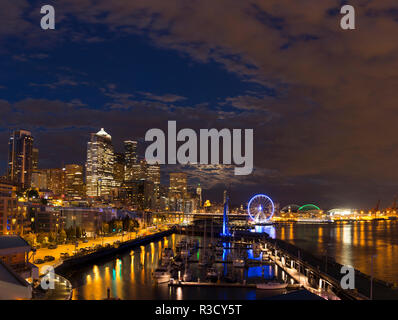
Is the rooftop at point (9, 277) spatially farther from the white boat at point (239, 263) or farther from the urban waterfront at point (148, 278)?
the white boat at point (239, 263)

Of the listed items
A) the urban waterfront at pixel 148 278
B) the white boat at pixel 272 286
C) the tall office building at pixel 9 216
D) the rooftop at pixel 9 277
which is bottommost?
the urban waterfront at pixel 148 278

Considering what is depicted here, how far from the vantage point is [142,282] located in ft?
69.5

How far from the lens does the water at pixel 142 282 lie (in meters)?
17.9

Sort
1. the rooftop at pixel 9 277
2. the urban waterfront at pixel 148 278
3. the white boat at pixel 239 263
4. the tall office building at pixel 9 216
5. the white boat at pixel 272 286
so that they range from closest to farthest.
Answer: the rooftop at pixel 9 277
the urban waterfront at pixel 148 278
the white boat at pixel 272 286
the white boat at pixel 239 263
the tall office building at pixel 9 216

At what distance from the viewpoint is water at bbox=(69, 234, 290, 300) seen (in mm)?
17906

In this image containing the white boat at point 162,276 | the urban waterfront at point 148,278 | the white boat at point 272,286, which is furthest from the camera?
the white boat at point 162,276

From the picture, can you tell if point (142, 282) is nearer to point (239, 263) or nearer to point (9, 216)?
point (239, 263)

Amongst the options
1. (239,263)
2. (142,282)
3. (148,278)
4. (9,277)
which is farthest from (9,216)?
(9,277)

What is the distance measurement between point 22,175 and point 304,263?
113980 mm

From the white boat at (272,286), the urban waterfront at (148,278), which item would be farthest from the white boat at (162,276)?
the white boat at (272,286)

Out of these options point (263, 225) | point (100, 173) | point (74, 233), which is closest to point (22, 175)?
point (100, 173)

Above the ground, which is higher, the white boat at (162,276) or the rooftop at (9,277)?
the rooftop at (9,277)
